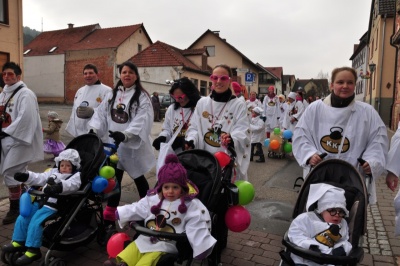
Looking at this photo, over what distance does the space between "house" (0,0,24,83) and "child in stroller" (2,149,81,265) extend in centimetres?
1142

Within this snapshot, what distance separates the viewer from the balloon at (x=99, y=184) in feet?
→ 11.5

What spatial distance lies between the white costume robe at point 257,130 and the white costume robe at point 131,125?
580cm

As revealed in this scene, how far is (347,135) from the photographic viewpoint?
329 cm

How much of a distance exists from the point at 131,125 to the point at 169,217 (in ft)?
5.88

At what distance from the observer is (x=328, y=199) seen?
2.70m

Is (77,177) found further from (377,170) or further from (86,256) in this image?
(377,170)

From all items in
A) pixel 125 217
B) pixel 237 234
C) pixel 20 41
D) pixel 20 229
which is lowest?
pixel 237 234

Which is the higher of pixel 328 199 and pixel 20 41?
pixel 20 41

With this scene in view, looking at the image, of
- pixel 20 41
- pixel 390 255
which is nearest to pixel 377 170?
pixel 390 255

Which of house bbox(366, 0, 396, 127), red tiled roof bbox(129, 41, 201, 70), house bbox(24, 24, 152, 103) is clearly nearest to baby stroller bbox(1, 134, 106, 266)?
house bbox(366, 0, 396, 127)

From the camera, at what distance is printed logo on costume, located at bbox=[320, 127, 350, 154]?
331 cm

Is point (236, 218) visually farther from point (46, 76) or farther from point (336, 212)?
point (46, 76)

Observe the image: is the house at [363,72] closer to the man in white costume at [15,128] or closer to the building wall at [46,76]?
the man in white costume at [15,128]

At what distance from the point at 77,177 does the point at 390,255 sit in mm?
3486
